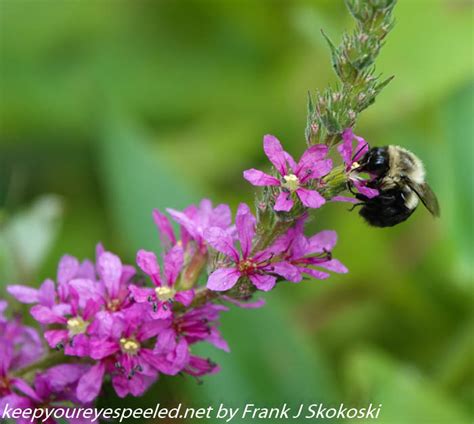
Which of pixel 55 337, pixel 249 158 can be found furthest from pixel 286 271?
pixel 249 158

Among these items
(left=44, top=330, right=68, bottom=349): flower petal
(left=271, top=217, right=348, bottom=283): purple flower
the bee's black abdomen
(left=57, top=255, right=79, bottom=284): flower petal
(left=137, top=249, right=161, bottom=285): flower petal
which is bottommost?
(left=44, top=330, right=68, bottom=349): flower petal

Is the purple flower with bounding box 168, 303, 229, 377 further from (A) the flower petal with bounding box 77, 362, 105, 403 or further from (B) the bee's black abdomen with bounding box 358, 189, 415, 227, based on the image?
(B) the bee's black abdomen with bounding box 358, 189, 415, 227

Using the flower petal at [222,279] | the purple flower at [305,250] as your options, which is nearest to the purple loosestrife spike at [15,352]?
the flower petal at [222,279]

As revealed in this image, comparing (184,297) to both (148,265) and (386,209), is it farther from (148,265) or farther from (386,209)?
(386,209)

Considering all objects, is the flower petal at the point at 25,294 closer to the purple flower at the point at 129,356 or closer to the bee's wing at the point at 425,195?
the purple flower at the point at 129,356

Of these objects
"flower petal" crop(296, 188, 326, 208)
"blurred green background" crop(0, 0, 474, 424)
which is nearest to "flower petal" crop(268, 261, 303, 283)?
"flower petal" crop(296, 188, 326, 208)
